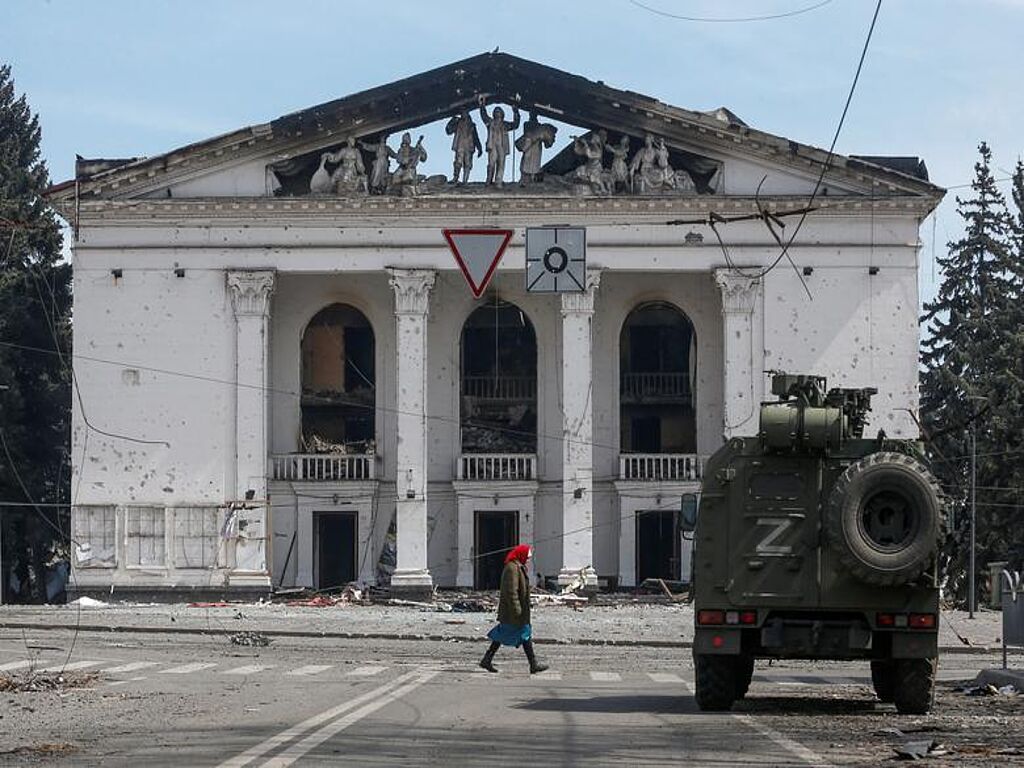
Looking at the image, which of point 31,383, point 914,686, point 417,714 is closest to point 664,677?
point 914,686

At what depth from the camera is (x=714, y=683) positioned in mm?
19344

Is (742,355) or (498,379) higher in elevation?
(742,355)

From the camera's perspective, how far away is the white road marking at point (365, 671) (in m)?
25.4

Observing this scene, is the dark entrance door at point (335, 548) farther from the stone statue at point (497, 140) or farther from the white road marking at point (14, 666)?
the white road marking at point (14, 666)

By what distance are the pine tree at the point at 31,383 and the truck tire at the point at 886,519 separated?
46957 mm

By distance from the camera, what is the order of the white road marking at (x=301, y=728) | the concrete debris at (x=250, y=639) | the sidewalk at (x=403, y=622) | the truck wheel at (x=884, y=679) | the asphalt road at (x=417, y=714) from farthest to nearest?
the sidewalk at (x=403, y=622) → the concrete debris at (x=250, y=639) → the truck wheel at (x=884, y=679) → the asphalt road at (x=417, y=714) → the white road marking at (x=301, y=728)

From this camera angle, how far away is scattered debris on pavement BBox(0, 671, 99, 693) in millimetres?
20797

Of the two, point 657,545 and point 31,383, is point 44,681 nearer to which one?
point 657,545

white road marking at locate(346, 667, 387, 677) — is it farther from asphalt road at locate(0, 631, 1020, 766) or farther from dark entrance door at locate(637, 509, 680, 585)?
dark entrance door at locate(637, 509, 680, 585)

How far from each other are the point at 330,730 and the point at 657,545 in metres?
41.5

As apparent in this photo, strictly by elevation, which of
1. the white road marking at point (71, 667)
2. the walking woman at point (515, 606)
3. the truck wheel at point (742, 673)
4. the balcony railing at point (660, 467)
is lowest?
the white road marking at point (71, 667)

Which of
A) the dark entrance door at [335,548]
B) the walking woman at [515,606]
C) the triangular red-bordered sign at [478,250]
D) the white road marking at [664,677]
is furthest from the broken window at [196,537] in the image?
the walking woman at [515,606]

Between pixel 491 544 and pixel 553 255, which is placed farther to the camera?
pixel 491 544

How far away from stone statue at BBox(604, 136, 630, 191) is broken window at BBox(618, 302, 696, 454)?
4.55 meters
